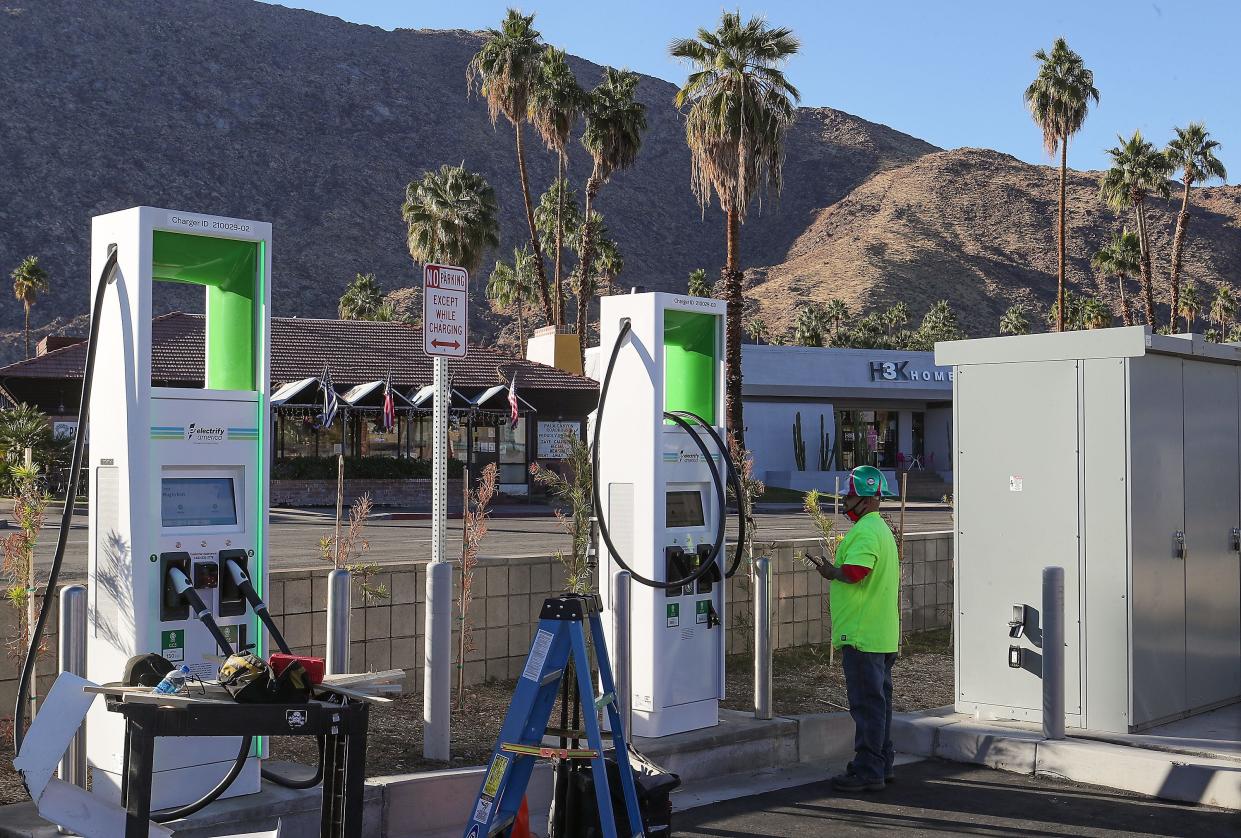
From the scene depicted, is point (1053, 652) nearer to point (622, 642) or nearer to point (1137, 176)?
point (622, 642)

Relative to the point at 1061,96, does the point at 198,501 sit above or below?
below

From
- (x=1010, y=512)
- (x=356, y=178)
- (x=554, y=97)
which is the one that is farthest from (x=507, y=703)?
(x=356, y=178)

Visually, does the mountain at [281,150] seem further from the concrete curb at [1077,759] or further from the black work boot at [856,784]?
the black work boot at [856,784]

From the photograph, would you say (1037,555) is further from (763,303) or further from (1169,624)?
(763,303)

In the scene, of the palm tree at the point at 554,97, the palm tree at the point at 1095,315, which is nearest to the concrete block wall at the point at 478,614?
the palm tree at the point at 554,97

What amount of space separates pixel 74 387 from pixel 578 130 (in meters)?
170

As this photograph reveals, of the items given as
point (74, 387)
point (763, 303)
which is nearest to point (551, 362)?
point (74, 387)

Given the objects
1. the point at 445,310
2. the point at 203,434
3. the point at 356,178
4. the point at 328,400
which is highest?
the point at 356,178

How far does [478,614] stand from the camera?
8.96 metres

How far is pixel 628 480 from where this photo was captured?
316 inches

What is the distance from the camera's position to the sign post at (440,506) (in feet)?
23.0

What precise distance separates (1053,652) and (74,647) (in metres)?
5.76

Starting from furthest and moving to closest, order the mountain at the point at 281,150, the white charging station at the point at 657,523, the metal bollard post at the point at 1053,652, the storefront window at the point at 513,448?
the mountain at the point at 281,150 → the storefront window at the point at 513,448 → the metal bollard post at the point at 1053,652 → the white charging station at the point at 657,523

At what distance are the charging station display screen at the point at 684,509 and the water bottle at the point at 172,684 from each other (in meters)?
3.76
